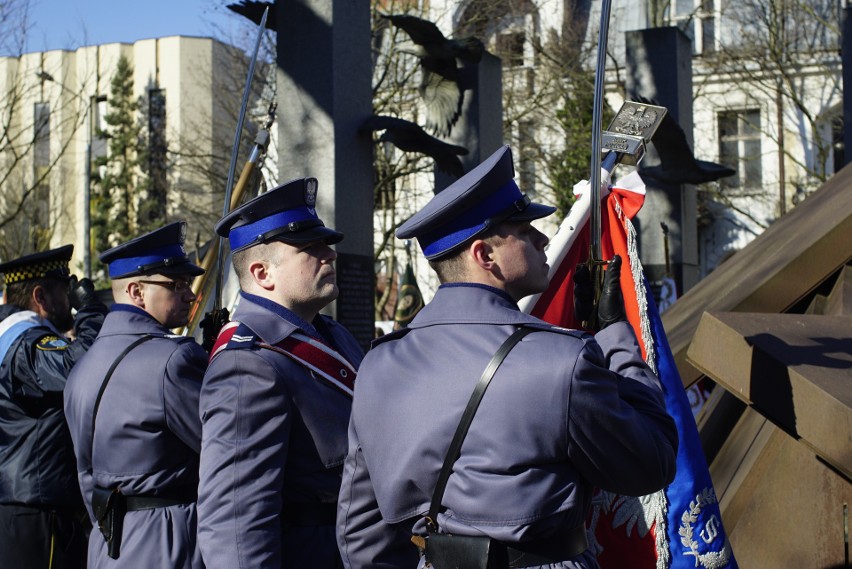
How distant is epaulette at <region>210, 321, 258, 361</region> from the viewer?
10.7ft

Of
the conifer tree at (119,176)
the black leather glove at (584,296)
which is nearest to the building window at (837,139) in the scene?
the black leather glove at (584,296)

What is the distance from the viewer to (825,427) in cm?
301

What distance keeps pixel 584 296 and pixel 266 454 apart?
100 cm

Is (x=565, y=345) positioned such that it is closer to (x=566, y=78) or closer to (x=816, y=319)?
(x=816, y=319)

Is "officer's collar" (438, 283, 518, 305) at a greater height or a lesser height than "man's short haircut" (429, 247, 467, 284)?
lesser

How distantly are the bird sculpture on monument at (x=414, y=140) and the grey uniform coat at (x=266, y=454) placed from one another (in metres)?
5.86

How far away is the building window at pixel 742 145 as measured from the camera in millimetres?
28172

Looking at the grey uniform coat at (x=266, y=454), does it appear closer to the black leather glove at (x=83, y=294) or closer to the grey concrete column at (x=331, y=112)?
the black leather glove at (x=83, y=294)

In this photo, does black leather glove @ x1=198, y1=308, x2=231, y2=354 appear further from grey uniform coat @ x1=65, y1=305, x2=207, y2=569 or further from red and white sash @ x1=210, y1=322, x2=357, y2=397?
red and white sash @ x1=210, y1=322, x2=357, y2=397

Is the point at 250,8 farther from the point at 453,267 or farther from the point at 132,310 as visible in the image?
the point at 453,267

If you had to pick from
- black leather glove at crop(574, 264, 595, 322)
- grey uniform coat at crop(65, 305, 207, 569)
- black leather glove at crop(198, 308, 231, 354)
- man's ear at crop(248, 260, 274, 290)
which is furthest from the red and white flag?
black leather glove at crop(198, 308, 231, 354)

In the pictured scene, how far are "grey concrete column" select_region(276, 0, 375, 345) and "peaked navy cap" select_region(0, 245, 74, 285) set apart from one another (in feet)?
11.1

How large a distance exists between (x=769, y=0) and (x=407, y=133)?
1649 centimetres

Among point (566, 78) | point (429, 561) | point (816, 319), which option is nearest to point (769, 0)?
point (566, 78)
